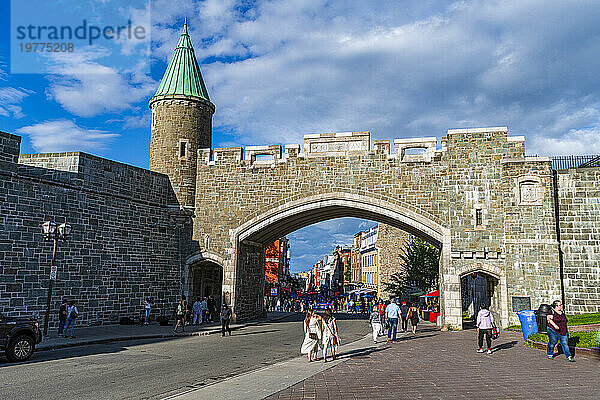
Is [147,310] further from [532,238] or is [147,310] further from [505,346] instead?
[532,238]

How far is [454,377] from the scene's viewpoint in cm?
1024

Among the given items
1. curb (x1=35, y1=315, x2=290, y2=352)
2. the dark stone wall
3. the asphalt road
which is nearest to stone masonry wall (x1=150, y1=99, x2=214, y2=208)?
the dark stone wall

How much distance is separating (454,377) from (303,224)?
19685mm

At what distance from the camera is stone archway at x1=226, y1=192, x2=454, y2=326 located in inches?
901

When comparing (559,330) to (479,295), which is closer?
(559,330)

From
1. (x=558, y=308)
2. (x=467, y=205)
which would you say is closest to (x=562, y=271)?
(x=467, y=205)

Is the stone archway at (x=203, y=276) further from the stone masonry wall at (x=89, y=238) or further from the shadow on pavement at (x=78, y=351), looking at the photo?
the shadow on pavement at (x=78, y=351)

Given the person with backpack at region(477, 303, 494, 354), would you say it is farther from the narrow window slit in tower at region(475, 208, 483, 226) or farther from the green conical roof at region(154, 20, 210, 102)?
the green conical roof at region(154, 20, 210, 102)

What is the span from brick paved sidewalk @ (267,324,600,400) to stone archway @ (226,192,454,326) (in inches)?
301

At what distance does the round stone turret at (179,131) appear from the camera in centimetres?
2702

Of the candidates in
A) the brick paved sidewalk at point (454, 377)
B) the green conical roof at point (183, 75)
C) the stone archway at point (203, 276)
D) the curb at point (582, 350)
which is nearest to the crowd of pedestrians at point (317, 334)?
the brick paved sidewalk at point (454, 377)

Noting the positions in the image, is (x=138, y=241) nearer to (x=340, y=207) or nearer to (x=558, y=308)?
Answer: (x=340, y=207)

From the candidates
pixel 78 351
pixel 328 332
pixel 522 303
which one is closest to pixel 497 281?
pixel 522 303

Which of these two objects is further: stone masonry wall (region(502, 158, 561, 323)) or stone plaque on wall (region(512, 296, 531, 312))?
stone masonry wall (region(502, 158, 561, 323))
